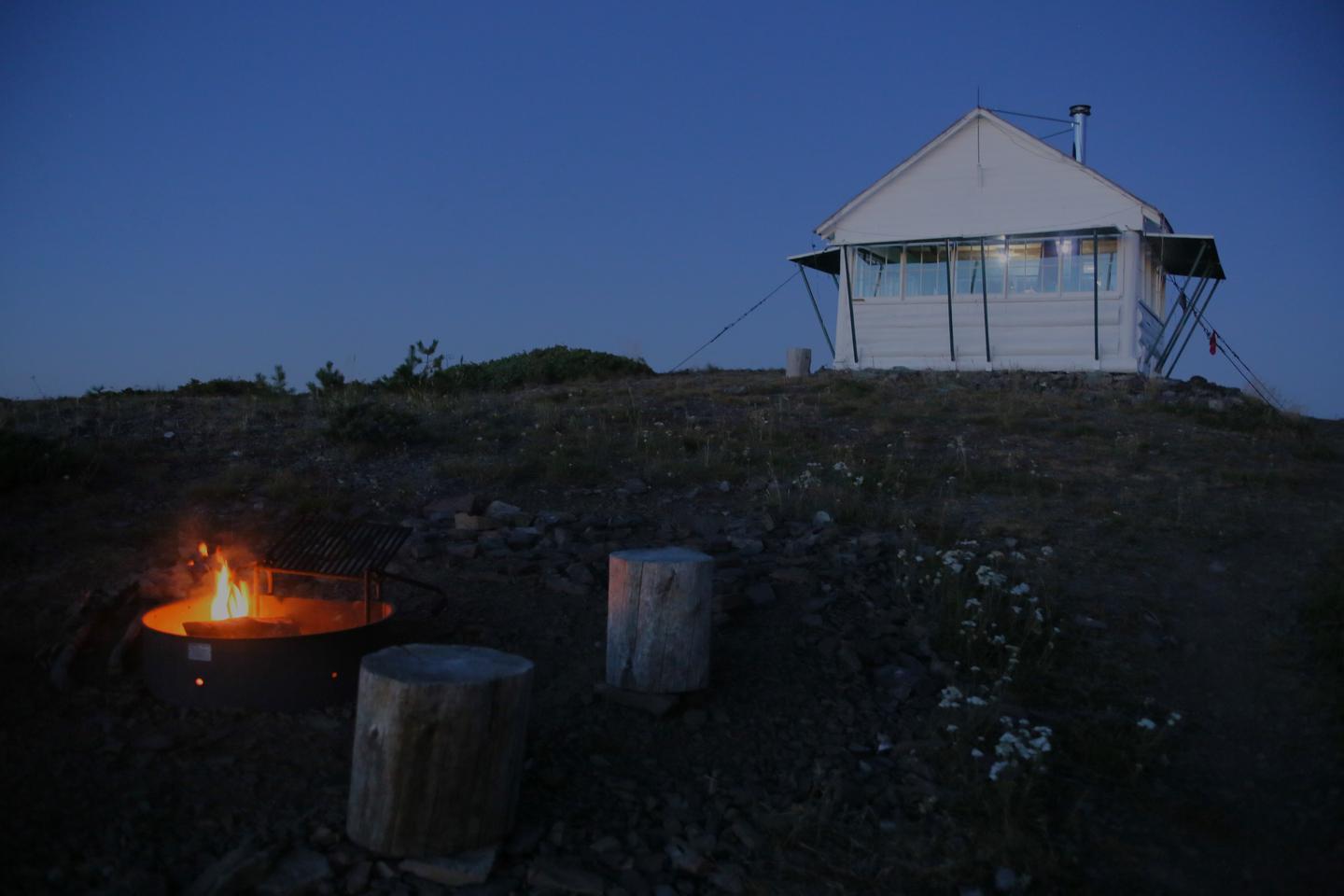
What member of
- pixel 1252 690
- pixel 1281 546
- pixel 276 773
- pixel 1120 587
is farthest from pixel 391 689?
pixel 1281 546

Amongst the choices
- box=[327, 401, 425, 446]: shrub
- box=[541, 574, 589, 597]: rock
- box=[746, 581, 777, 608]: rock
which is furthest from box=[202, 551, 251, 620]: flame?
box=[327, 401, 425, 446]: shrub

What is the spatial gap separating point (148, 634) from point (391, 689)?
1839mm

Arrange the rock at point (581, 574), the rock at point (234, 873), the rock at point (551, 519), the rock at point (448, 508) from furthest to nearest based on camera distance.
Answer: the rock at point (448, 508)
the rock at point (551, 519)
the rock at point (581, 574)
the rock at point (234, 873)

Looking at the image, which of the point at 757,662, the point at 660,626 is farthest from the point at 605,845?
the point at 757,662

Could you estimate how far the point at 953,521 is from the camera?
7734 millimetres

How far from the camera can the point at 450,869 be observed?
138 inches

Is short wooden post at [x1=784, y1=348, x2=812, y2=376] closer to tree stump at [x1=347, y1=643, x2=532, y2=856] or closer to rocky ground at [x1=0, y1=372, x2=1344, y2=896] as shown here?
rocky ground at [x1=0, y1=372, x2=1344, y2=896]

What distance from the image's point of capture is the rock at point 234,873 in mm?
3312

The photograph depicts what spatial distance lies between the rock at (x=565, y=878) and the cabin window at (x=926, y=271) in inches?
621

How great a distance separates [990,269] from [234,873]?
16.4 meters

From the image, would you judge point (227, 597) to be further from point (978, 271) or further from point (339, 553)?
point (978, 271)

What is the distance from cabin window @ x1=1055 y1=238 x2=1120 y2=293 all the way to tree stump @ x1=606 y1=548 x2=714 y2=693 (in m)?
14.1

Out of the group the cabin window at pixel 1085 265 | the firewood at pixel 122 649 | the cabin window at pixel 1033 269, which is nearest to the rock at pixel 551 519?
the firewood at pixel 122 649

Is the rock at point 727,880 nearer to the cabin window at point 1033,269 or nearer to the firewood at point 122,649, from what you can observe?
the firewood at point 122,649
